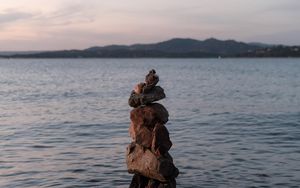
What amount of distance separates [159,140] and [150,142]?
0.35 metres

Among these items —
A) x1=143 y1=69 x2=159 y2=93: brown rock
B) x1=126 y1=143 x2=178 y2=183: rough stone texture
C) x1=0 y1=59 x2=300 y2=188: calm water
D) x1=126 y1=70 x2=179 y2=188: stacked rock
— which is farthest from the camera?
x1=0 y1=59 x2=300 y2=188: calm water

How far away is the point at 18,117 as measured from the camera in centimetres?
5041

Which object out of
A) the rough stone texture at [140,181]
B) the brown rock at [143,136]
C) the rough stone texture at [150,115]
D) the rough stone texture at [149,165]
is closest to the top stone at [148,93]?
the rough stone texture at [150,115]

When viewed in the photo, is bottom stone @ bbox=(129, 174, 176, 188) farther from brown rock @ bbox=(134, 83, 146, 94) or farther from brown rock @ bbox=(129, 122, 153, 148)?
brown rock @ bbox=(134, 83, 146, 94)

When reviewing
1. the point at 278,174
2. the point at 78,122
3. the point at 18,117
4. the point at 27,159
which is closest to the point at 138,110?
the point at 278,174

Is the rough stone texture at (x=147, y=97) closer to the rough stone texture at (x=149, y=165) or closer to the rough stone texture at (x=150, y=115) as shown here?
the rough stone texture at (x=150, y=115)

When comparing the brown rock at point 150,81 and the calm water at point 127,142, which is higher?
the brown rock at point 150,81

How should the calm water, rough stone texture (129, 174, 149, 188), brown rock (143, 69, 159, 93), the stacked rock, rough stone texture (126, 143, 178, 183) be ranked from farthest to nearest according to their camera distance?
1. the calm water
2. rough stone texture (129, 174, 149, 188)
3. brown rock (143, 69, 159, 93)
4. the stacked rock
5. rough stone texture (126, 143, 178, 183)

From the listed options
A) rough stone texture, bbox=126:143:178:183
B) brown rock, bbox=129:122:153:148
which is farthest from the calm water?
brown rock, bbox=129:122:153:148

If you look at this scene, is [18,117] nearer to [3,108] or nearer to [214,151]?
[3,108]

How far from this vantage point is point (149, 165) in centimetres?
1931

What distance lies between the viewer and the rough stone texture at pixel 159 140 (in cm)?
1927

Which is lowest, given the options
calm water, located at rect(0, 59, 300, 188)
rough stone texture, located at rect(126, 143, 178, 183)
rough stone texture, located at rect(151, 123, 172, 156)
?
calm water, located at rect(0, 59, 300, 188)

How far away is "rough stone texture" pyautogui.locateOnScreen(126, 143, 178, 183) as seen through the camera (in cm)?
1909
